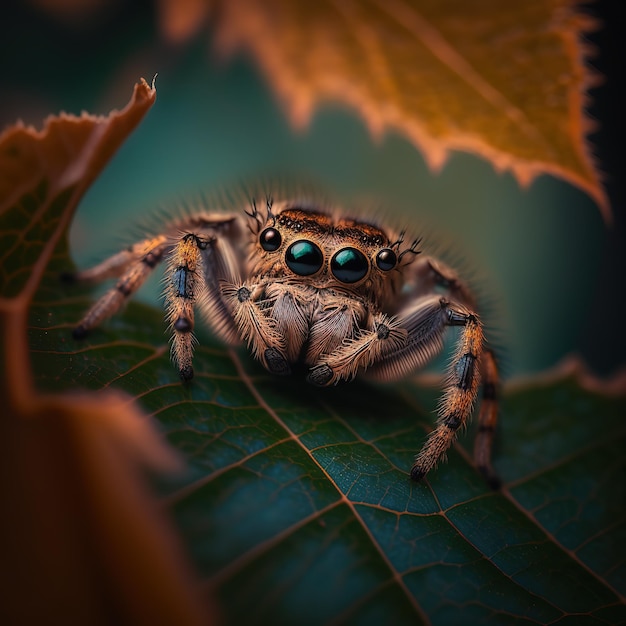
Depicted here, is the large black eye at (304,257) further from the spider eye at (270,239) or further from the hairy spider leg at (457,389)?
the hairy spider leg at (457,389)

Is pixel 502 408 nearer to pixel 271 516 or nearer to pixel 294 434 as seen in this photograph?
pixel 294 434

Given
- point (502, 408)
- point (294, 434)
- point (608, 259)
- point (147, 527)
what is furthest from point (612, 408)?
point (147, 527)

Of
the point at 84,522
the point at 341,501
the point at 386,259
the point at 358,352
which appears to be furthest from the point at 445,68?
the point at 84,522

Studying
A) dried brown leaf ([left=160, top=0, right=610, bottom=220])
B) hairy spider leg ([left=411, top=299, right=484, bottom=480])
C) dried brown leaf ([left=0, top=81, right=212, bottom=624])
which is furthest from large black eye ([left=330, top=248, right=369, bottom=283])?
dried brown leaf ([left=0, top=81, right=212, bottom=624])

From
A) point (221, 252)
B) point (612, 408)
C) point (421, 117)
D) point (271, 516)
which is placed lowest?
point (612, 408)

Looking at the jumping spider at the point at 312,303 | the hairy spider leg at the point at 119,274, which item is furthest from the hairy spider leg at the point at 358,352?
the hairy spider leg at the point at 119,274

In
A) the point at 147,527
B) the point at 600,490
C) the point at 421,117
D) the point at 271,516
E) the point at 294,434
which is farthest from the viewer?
the point at 421,117

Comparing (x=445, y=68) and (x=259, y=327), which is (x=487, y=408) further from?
(x=445, y=68)
